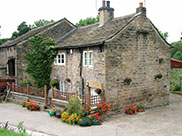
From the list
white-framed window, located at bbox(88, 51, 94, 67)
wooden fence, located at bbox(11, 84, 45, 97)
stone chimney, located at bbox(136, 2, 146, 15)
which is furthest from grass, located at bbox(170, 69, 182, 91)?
wooden fence, located at bbox(11, 84, 45, 97)

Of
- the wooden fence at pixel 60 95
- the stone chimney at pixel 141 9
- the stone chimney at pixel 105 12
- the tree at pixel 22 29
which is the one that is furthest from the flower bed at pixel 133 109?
the tree at pixel 22 29

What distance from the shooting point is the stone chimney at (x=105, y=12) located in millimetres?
18125

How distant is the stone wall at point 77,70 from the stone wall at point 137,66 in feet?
1.94

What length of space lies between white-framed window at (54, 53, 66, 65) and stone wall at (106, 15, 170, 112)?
5.62 metres

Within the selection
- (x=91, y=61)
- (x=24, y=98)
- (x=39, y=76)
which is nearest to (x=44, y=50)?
(x=39, y=76)

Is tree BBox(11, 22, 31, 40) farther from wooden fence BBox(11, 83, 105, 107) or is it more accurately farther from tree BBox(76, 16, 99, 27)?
wooden fence BBox(11, 83, 105, 107)

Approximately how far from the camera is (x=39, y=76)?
19766mm

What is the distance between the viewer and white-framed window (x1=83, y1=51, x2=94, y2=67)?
50.0ft

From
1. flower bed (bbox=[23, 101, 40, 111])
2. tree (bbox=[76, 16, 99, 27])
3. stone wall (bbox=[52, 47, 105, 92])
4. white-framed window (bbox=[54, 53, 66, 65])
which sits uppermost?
tree (bbox=[76, 16, 99, 27])

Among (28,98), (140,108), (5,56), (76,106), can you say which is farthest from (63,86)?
(5,56)

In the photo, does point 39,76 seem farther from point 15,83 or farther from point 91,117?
point 91,117

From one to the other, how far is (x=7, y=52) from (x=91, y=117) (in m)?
15.7

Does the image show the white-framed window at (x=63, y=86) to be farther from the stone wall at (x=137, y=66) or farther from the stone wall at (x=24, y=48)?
the stone wall at (x=137, y=66)

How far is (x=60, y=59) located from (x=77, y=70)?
2.94m
